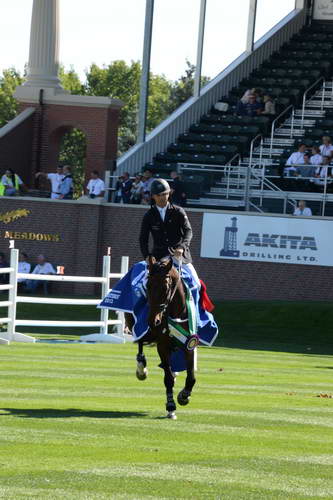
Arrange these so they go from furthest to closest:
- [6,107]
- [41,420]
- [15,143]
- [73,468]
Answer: [6,107] < [15,143] < [41,420] < [73,468]

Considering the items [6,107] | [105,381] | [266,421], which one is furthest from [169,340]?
[6,107]

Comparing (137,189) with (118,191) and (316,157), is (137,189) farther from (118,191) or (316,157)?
(316,157)

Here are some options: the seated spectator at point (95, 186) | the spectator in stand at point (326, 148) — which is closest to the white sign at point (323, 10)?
the spectator in stand at point (326, 148)

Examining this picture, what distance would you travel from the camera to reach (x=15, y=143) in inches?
1742

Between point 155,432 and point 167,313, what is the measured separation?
158cm

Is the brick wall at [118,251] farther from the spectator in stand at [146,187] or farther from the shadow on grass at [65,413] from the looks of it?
the shadow on grass at [65,413]

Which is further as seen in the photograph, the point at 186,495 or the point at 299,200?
the point at 299,200

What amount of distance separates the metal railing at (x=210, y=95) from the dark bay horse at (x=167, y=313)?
2907cm

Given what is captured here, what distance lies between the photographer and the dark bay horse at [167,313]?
1219 centimetres

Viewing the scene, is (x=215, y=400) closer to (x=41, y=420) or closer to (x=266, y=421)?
(x=266, y=421)

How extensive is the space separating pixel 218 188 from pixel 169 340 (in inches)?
1032

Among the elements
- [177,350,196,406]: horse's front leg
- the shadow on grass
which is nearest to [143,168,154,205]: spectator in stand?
[177,350,196,406]: horse's front leg

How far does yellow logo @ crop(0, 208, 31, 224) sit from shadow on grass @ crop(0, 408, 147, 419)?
2790 cm

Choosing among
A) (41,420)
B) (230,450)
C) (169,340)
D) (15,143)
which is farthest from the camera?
(15,143)
